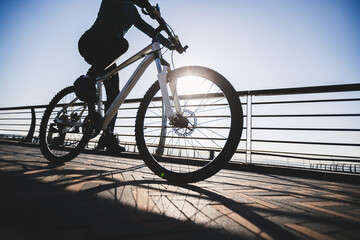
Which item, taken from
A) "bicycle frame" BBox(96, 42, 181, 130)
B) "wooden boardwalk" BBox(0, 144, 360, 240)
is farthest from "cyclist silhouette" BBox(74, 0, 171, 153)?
"wooden boardwalk" BBox(0, 144, 360, 240)

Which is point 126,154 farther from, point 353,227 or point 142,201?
point 353,227

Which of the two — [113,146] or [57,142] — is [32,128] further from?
[113,146]

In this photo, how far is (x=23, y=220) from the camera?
1.86 ft

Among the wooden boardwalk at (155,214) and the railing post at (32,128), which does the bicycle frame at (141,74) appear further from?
the railing post at (32,128)

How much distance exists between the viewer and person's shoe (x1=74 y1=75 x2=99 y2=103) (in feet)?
5.56

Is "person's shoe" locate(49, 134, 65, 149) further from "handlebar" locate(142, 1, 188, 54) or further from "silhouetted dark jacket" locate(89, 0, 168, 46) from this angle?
"handlebar" locate(142, 1, 188, 54)

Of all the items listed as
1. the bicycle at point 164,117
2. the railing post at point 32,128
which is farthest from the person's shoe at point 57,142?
the railing post at point 32,128

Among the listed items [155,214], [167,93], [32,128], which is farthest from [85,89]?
[32,128]

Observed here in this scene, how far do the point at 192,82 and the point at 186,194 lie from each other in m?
0.96

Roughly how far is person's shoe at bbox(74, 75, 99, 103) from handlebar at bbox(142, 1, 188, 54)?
879 mm

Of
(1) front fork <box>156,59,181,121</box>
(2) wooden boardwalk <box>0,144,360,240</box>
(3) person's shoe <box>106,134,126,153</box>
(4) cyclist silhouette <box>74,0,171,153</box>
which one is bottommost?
(2) wooden boardwalk <box>0,144,360,240</box>

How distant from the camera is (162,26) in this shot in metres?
1.57

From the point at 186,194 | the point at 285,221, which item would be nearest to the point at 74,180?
the point at 186,194

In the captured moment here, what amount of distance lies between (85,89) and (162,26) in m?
1.00
